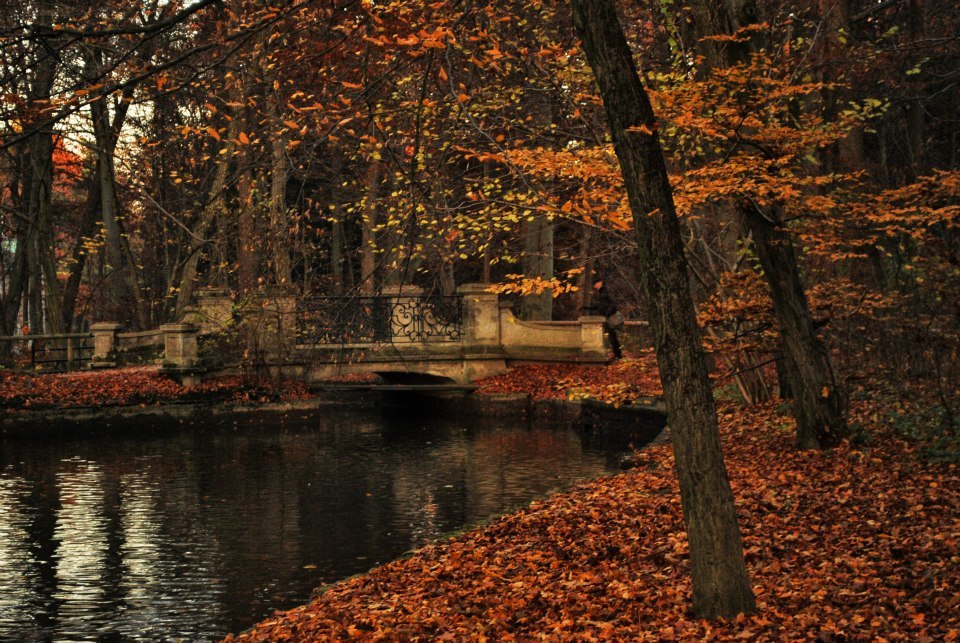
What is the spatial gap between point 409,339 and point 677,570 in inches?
770

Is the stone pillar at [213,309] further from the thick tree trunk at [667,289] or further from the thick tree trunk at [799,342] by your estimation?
the thick tree trunk at [667,289]

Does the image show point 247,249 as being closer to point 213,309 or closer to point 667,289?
point 213,309

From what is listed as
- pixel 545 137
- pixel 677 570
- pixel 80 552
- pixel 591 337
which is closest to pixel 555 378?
pixel 591 337

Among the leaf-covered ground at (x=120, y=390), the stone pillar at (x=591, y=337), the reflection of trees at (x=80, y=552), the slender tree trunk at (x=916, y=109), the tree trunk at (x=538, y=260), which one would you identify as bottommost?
the reflection of trees at (x=80, y=552)

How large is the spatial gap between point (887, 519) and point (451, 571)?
11.9 ft

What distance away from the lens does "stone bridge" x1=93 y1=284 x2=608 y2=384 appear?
24.6 m

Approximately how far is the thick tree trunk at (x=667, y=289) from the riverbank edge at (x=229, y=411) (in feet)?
45.6

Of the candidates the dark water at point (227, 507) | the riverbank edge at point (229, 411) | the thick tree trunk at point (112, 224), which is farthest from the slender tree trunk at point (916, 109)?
the thick tree trunk at point (112, 224)

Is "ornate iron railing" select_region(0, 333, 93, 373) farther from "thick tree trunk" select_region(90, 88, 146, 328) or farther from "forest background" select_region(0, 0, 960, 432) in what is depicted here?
"thick tree trunk" select_region(90, 88, 146, 328)

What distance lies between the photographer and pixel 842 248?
15.4 meters

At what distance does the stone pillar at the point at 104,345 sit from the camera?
26547mm

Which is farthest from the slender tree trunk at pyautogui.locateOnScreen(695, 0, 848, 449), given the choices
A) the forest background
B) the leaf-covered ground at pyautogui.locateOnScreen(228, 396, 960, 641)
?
the leaf-covered ground at pyautogui.locateOnScreen(228, 396, 960, 641)

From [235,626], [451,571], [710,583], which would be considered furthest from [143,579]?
[710,583]

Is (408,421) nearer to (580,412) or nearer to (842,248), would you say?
(580,412)
